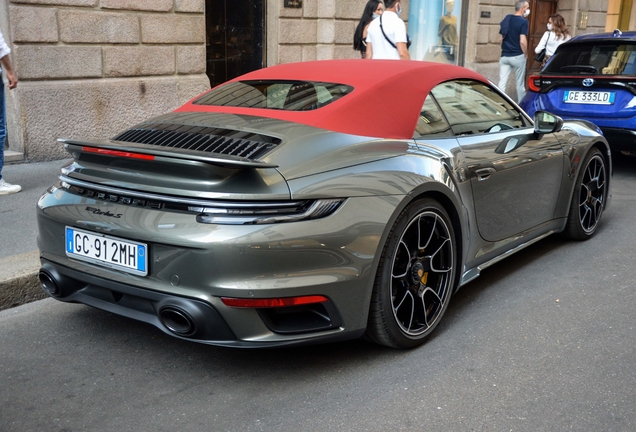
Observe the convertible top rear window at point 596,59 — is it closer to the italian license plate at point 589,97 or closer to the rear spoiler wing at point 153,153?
the italian license plate at point 589,97

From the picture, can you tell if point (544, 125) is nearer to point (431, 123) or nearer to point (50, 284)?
point (431, 123)

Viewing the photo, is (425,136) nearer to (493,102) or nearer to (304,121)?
(304,121)

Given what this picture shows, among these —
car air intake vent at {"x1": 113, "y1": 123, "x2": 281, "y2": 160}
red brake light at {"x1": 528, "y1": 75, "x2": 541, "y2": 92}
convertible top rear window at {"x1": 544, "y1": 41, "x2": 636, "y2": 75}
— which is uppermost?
convertible top rear window at {"x1": 544, "y1": 41, "x2": 636, "y2": 75}

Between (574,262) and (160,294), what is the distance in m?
3.13

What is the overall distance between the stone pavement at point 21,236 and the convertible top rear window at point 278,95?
56.5 inches

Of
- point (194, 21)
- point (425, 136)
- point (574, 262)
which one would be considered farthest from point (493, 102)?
point (194, 21)

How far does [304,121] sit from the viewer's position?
351cm

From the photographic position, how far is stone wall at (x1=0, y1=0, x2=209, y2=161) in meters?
7.65

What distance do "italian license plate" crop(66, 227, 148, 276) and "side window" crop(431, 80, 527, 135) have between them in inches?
72.8

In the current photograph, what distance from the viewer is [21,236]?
16.8ft

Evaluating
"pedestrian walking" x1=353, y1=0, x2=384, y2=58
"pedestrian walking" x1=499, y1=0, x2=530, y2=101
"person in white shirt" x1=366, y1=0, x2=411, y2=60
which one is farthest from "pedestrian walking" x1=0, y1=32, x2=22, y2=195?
"pedestrian walking" x1=499, y1=0, x2=530, y2=101

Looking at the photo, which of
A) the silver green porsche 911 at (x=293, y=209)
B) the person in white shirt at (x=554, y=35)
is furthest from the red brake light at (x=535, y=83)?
the person in white shirt at (x=554, y=35)

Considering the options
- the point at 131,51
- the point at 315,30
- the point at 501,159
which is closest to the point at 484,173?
the point at 501,159

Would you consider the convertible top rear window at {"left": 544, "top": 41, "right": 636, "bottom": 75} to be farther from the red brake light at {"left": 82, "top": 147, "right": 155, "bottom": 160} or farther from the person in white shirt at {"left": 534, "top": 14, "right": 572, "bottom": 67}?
the red brake light at {"left": 82, "top": 147, "right": 155, "bottom": 160}
